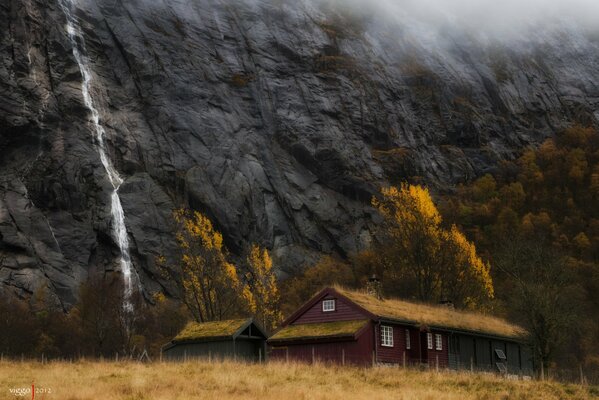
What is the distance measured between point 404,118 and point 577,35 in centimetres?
5381

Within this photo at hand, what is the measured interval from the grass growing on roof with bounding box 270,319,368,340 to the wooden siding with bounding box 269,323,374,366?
0.55m

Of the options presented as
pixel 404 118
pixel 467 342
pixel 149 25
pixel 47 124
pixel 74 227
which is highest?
pixel 149 25

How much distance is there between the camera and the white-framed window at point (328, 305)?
44.1m

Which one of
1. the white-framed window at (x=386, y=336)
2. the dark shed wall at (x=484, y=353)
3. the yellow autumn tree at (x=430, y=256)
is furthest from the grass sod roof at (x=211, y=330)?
the yellow autumn tree at (x=430, y=256)

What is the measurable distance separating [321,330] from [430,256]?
66.3 ft

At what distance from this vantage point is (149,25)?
94.6 m

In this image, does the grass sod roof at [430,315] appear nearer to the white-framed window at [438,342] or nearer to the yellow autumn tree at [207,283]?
the white-framed window at [438,342]

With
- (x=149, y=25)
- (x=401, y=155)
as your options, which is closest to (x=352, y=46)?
(x=401, y=155)

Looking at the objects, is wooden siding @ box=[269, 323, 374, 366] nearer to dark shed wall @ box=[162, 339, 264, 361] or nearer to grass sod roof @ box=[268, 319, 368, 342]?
grass sod roof @ box=[268, 319, 368, 342]

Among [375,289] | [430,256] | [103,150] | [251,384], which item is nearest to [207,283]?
[375,289]

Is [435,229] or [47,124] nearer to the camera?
[435,229]

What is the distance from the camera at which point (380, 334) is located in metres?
42.7

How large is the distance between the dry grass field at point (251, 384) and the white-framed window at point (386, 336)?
27.5ft

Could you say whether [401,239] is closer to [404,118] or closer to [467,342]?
[467,342]
